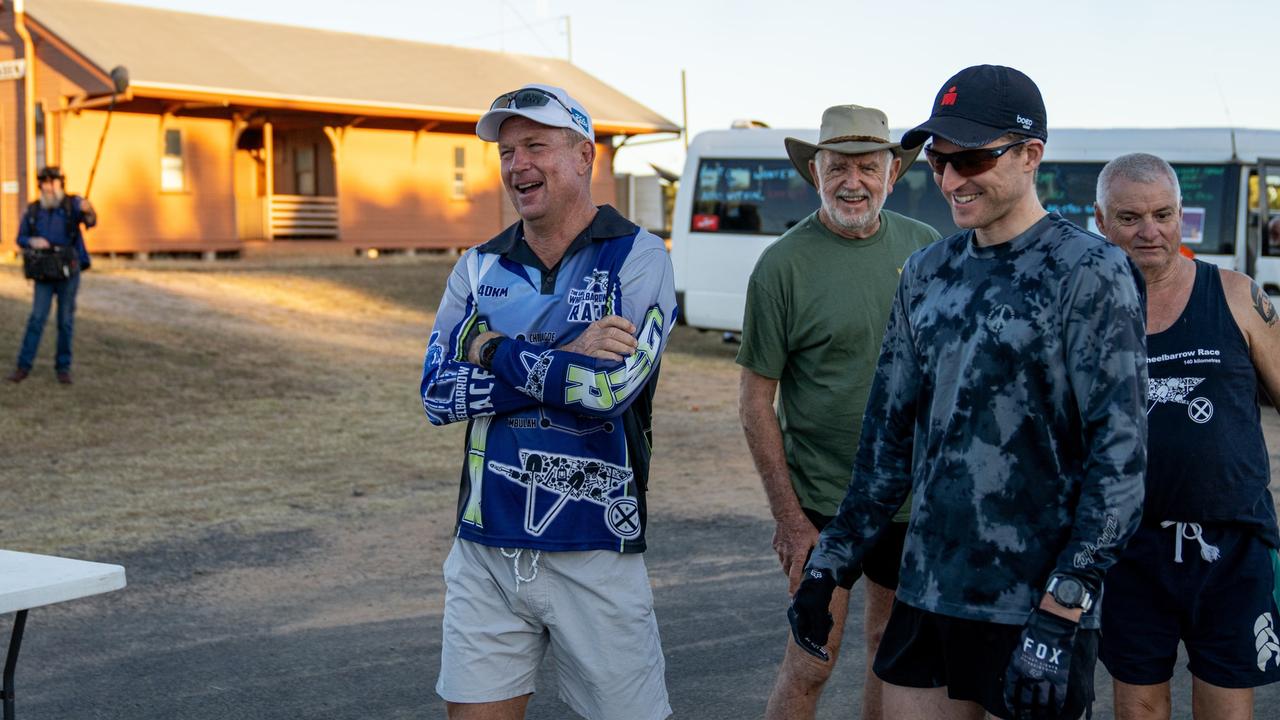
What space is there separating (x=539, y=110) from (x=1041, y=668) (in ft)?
5.78

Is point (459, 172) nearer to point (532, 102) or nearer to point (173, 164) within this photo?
point (173, 164)

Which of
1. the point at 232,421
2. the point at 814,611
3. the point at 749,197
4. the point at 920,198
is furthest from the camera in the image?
the point at 749,197

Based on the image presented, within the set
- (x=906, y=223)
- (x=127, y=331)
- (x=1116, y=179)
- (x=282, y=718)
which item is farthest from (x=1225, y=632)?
(x=127, y=331)

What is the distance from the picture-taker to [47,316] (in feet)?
44.7

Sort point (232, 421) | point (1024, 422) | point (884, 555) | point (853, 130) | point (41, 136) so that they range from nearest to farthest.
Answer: point (1024, 422), point (884, 555), point (853, 130), point (232, 421), point (41, 136)

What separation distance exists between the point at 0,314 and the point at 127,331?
1489 mm

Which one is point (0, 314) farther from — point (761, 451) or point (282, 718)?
point (761, 451)

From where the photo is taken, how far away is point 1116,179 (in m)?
3.67

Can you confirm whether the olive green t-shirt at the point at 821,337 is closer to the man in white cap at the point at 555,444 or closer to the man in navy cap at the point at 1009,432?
the man in white cap at the point at 555,444

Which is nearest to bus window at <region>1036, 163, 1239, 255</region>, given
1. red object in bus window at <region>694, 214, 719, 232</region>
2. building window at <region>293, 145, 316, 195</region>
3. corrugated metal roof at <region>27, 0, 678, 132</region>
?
red object in bus window at <region>694, 214, 719, 232</region>

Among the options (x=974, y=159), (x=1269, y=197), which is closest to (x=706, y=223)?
(x=1269, y=197)

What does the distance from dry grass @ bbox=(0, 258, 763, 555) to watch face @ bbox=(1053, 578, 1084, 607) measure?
6.50 m

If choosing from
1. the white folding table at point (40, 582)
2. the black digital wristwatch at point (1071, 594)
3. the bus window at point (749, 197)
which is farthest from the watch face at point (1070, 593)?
the bus window at point (749, 197)

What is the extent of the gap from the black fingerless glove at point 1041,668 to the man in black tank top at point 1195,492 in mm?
1216
